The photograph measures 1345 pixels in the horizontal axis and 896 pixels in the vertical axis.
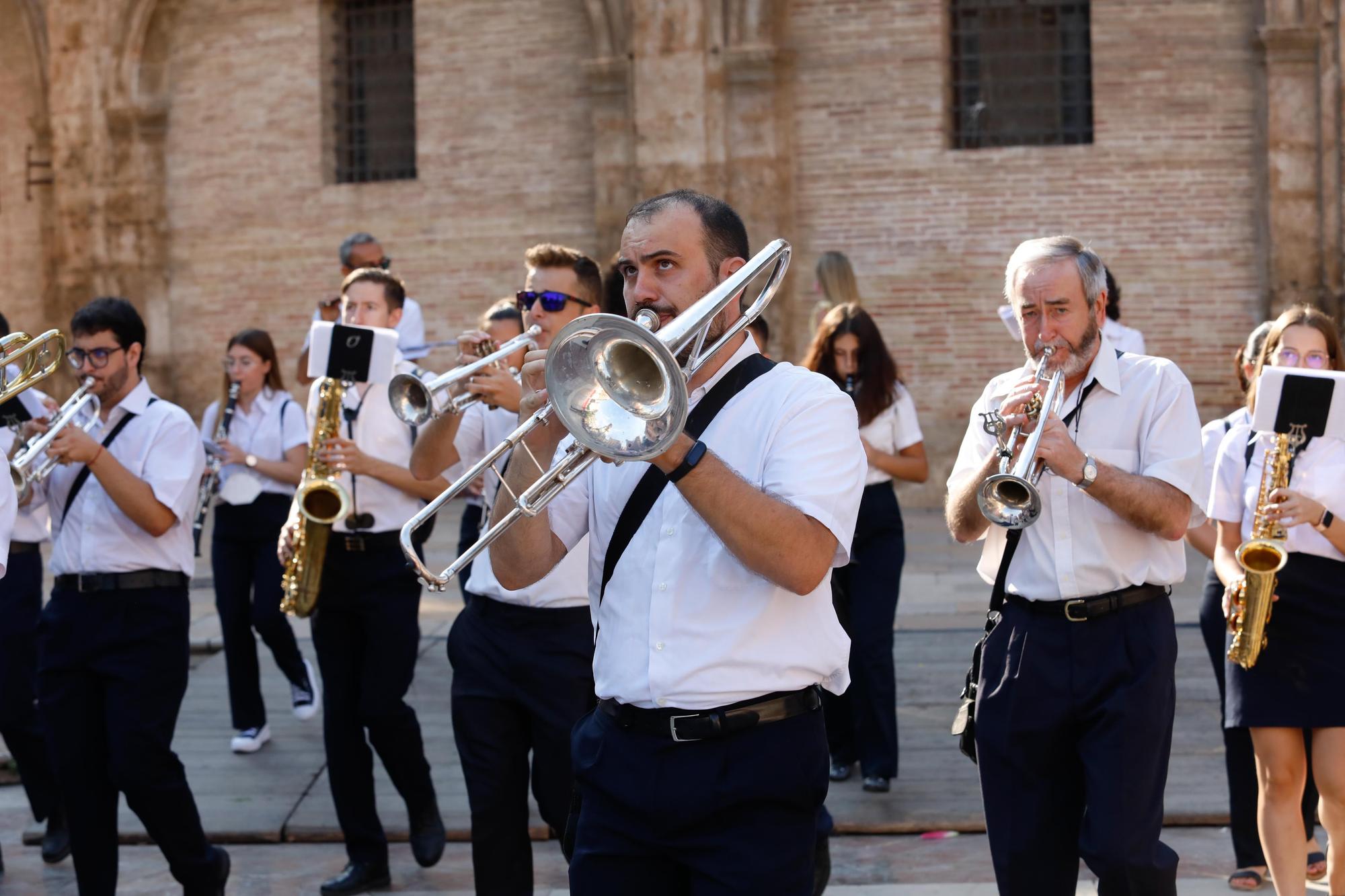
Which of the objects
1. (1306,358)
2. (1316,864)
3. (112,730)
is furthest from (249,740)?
(1306,358)

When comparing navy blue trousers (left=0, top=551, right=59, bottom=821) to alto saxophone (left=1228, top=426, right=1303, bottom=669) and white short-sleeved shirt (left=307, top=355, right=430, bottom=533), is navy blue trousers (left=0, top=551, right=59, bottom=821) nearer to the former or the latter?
white short-sleeved shirt (left=307, top=355, right=430, bottom=533)

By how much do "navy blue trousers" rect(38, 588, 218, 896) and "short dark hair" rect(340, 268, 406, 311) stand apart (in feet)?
5.51

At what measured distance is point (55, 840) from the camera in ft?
20.3

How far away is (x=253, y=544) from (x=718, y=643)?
5.10 meters

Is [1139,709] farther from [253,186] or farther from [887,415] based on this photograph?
→ [253,186]

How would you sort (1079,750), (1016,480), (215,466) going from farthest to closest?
(215,466)
(1079,750)
(1016,480)

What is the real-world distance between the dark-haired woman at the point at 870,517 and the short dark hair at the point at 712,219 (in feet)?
11.5

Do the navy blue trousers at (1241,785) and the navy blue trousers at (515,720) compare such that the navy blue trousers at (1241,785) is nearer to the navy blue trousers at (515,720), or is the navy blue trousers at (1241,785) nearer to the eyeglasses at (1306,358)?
the eyeglasses at (1306,358)

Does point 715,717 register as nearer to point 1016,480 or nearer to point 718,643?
point 718,643

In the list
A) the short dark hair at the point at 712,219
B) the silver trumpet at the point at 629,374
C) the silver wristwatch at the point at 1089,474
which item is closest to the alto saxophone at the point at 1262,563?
the silver wristwatch at the point at 1089,474

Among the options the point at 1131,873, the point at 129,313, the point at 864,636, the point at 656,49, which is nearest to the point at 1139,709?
the point at 1131,873

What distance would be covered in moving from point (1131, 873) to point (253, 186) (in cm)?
1422

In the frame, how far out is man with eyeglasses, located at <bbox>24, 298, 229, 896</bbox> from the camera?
201 inches

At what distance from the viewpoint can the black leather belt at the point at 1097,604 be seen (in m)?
4.04
